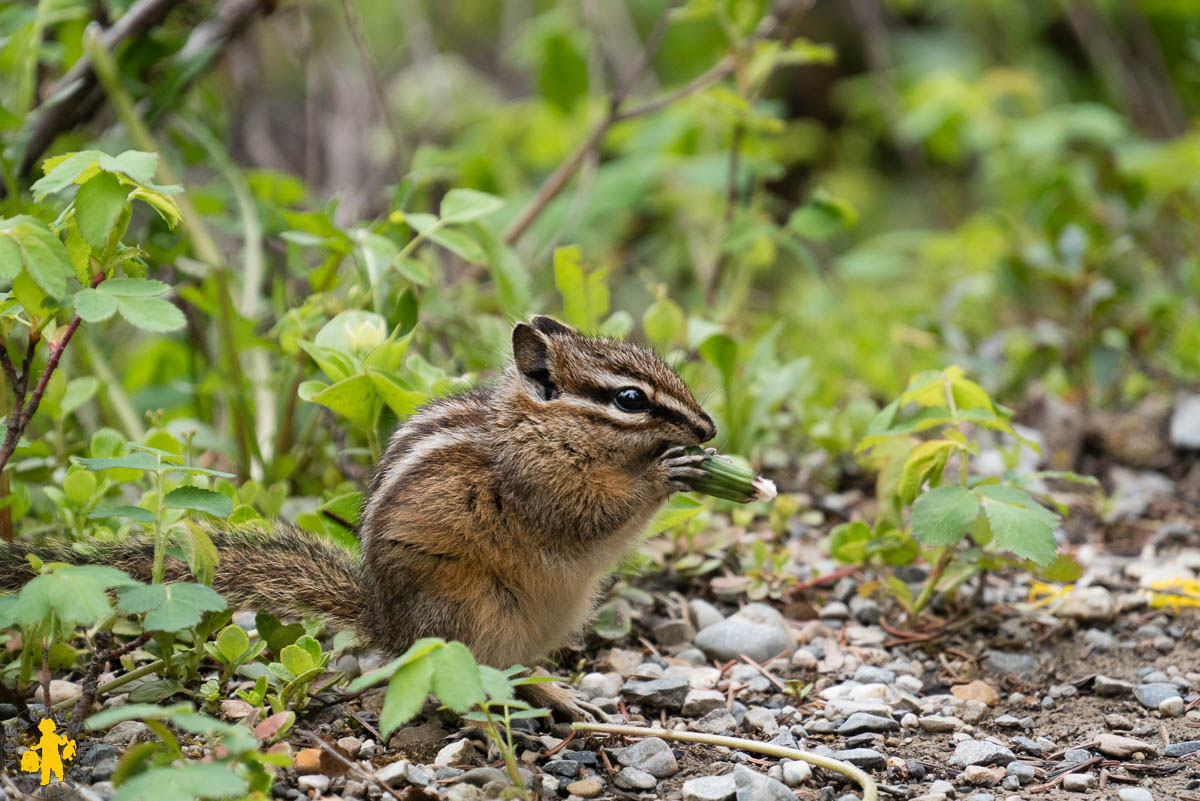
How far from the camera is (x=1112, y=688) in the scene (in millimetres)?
2717

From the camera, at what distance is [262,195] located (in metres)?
4.07

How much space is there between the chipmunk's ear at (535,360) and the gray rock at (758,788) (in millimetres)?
1024

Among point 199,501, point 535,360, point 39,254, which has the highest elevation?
point 39,254

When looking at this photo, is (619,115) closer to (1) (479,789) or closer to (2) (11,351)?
(2) (11,351)

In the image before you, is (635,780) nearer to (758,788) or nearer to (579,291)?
(758,788)

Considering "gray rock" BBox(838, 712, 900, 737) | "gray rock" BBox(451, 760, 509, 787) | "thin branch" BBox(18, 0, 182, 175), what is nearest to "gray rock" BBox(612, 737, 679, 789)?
"gray rock" BBox(451, 760, 509, 787)

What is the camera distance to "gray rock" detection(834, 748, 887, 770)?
2359 millimetres

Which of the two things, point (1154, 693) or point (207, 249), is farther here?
point (207, 249)

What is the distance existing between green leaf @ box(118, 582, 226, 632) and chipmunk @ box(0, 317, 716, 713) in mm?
371

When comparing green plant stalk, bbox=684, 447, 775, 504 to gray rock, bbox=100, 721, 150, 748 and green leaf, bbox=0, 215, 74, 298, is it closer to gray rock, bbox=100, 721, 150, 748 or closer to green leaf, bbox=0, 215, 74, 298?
gray rock, bbox=100, 721, 150, 748

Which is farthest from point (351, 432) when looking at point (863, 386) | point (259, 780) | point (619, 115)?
point (863, 386)

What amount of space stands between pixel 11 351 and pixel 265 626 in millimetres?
1038

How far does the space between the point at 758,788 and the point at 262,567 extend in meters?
1.15

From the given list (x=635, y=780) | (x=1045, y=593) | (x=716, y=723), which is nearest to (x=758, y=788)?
(x=635, y=780)
